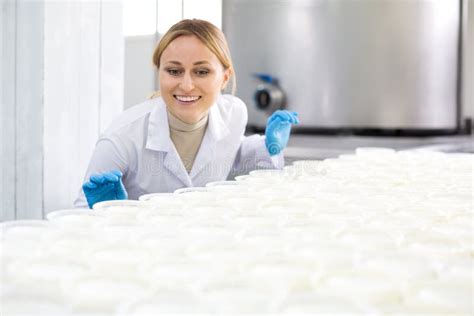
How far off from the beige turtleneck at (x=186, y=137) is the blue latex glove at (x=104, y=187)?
1.35ft

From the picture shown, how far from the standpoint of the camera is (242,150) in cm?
223

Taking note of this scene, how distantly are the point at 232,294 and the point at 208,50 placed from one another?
1.61m

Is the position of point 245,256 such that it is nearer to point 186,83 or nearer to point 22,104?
point 186,83

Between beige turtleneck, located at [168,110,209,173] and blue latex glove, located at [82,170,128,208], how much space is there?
41cm

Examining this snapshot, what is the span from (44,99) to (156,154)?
0.65 metres

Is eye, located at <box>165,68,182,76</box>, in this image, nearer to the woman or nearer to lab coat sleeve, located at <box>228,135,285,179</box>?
the woman

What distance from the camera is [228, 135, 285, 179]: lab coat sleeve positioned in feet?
7.00

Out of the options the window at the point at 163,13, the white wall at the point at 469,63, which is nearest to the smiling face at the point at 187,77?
the window at the point at 163,13

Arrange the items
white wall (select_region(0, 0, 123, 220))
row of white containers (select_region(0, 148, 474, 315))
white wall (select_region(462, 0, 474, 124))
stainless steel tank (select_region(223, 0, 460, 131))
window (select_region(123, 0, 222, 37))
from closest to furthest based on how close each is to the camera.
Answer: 1. row of white containers (select_region(0, 148, 474, 315))
2. white wall (select_region(0, 0, 123, 220))
3. stainless steel tank (select_region(223, 0, 460, 131))
4. window (select_region(123, 0, 222, 37))
5. white wall (select_region(462, 0, 474, 124))

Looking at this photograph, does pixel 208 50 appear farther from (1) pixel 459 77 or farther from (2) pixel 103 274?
(1) pixel 459 77

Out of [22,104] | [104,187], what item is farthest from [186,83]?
[22,104]

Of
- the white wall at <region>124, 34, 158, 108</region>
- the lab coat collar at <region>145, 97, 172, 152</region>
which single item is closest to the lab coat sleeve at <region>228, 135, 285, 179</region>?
Answer: the lab coat collar at <region>145, 97, 172, 152</region>

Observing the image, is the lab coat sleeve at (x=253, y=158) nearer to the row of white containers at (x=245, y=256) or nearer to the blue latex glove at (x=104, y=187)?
the blue latex glove at (x=104, y=187)

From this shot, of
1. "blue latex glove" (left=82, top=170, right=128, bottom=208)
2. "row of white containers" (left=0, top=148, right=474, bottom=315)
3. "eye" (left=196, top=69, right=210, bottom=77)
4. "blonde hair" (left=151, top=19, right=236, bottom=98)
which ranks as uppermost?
"blonde hair" (left=151, top=19, right=236, bottom=98)
